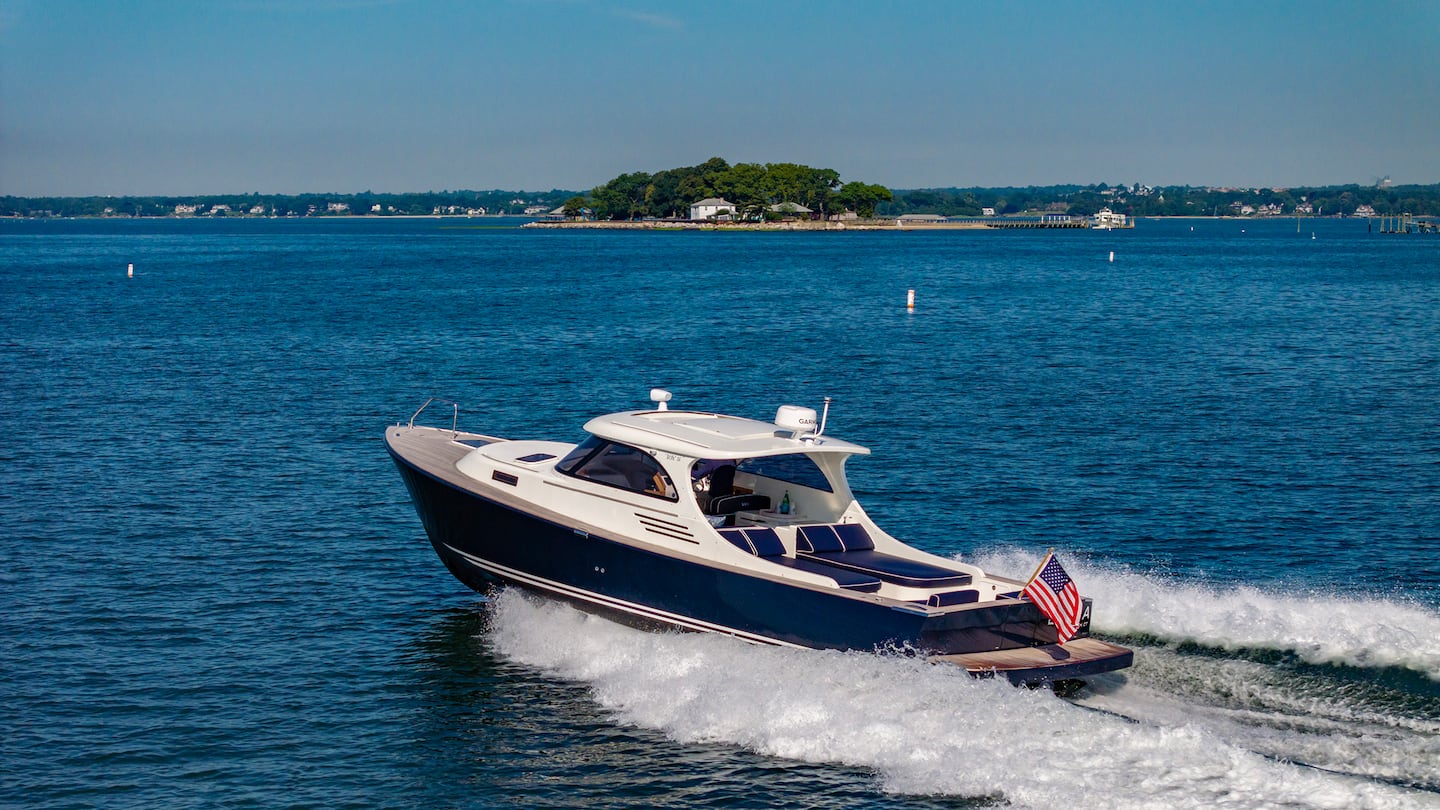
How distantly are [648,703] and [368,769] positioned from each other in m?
3.00

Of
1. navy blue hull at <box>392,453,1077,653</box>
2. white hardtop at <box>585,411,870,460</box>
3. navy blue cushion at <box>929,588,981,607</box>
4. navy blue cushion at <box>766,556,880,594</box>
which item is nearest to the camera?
navy blue hull at <box>392,453,1077,653</box>

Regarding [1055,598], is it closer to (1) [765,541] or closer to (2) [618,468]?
(1) [765,541]

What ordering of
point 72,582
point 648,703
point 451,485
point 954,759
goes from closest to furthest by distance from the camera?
point 954,759
point 648,703
point 451,485
point 72,582

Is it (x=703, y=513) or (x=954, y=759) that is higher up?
(x=703, y=513)

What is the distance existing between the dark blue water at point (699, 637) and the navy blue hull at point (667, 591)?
13.5 inches

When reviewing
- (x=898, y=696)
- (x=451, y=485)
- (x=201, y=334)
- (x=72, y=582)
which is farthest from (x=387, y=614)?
(x=201, y=334)

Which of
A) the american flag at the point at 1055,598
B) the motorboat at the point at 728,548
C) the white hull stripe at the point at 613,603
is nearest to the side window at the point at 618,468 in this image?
the motorboat at the point at 728,548

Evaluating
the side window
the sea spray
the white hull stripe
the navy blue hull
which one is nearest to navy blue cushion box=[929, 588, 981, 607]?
the navy blue hull

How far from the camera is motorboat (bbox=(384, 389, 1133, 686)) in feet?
47.0

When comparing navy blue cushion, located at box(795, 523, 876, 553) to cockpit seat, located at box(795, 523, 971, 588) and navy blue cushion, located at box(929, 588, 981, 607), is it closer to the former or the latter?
cockpit seat, located at box(795, 523, 971, 588)

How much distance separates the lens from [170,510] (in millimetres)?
24094

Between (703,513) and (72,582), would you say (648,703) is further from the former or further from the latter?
(72,582)

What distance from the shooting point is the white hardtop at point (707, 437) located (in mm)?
16125

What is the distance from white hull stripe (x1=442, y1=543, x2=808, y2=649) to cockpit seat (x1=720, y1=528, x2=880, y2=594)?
898mm
